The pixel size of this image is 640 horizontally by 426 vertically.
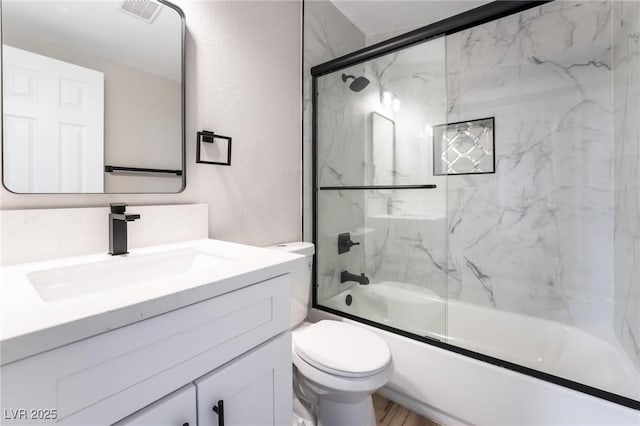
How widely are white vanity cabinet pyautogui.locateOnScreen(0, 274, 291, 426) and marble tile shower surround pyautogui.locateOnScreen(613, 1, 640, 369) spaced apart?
4.68 ft

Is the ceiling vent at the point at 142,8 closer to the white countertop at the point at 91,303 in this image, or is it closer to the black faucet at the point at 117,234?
the black faucet at the point at 117,234

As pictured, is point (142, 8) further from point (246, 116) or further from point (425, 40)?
point (425, 40)

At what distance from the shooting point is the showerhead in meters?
1.85

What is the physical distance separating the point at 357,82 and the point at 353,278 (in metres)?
1.24

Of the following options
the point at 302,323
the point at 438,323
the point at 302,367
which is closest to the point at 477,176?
the point at 438,323

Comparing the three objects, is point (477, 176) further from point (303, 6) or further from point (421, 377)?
point (303, 6)

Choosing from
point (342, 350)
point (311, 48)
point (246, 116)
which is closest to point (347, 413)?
point (342, 350)

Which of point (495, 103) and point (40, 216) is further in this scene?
point (495, 103)

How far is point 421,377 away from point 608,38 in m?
2.00

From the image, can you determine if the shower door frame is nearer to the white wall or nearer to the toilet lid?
the white wall

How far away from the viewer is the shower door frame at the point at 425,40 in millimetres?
1136

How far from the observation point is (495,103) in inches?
76.1

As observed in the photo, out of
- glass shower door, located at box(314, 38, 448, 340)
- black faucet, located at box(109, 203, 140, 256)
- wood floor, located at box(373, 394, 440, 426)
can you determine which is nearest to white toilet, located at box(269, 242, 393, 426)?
wood floor, located at box(373, 394, 440, 426)

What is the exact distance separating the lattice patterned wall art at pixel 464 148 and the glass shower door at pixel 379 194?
0.28ft
